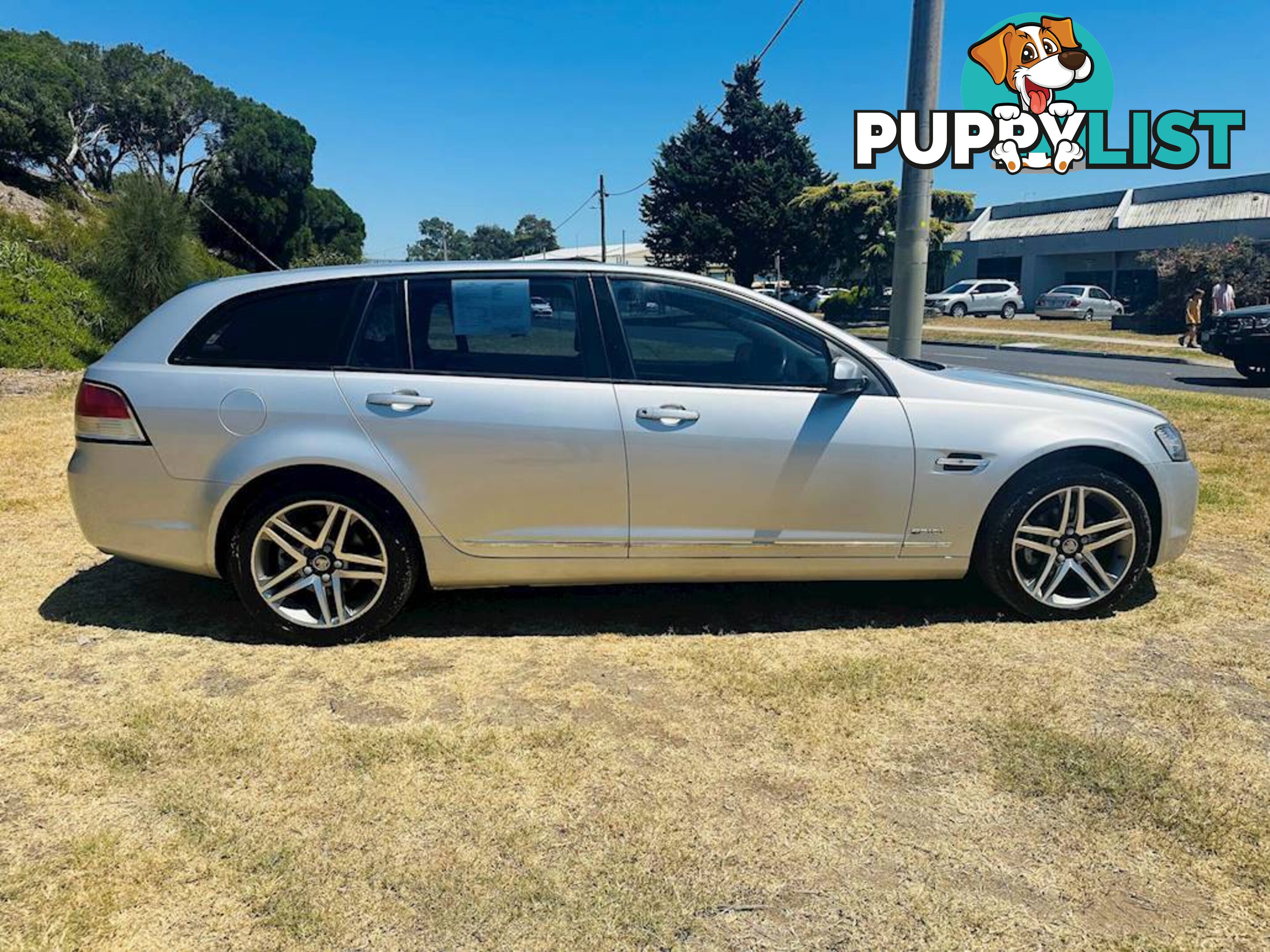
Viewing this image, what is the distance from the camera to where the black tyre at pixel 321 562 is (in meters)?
3.61

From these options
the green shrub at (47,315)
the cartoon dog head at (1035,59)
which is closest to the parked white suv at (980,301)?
the cartoon dog head at (1035,59)

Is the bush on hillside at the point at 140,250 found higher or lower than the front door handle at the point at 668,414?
A: higher

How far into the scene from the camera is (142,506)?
365 centimetres

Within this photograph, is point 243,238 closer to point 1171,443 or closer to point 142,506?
point 142,506

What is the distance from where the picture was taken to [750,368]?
12.4ft

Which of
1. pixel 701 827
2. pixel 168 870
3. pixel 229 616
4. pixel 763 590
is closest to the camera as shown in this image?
pixel 168 870

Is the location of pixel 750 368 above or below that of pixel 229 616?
above

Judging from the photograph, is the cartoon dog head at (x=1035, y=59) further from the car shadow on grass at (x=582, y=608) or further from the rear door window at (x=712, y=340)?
the rear door window at (x=712, y=340)

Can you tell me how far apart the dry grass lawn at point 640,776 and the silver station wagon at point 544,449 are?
0.34 m

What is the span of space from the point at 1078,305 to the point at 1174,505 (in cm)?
3643

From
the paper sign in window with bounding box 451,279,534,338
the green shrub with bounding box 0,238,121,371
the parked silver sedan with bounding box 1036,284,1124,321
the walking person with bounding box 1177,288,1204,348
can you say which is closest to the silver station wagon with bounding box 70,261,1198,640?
the paper sign in window with bounding box 451,279,534,338

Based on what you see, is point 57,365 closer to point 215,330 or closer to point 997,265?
point 215,330

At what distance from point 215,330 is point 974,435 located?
3192 millimetres

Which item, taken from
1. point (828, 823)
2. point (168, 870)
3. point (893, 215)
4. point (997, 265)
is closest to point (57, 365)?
point (168, 870)
